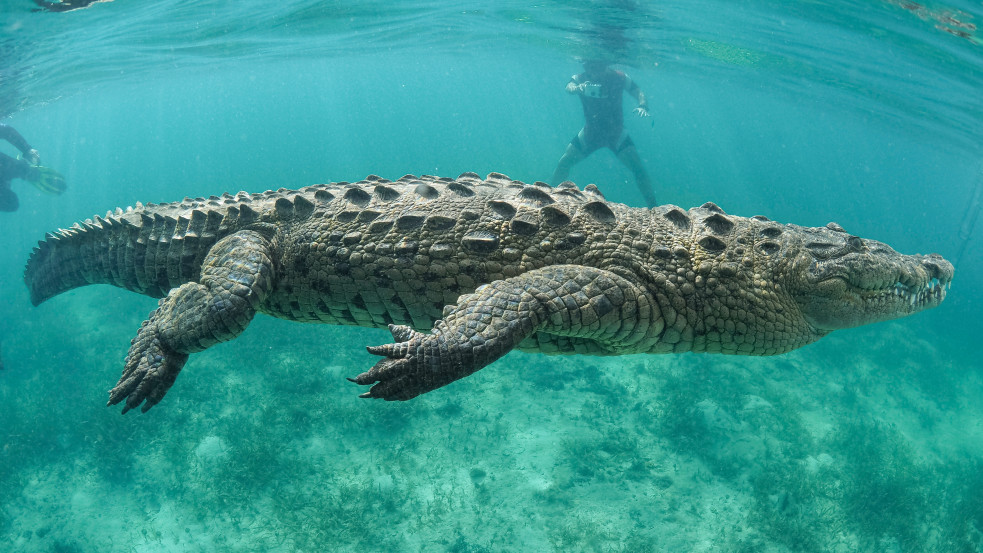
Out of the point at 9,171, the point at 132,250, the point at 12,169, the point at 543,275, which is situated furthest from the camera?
the point at 12,169

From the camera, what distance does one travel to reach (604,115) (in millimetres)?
18891

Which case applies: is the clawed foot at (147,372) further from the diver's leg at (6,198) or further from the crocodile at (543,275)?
the diver's leg at (6,198)

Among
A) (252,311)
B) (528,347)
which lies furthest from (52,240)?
(528,347)

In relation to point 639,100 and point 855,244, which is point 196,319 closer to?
point 855,244

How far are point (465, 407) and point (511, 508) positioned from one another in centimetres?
221

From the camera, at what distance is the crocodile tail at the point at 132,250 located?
158 inches

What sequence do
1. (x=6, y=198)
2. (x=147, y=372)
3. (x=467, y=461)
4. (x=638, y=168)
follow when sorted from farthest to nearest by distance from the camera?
(x=638, y=168) < (x=6, y=198) < (x=467, y=461) < (x=147, y=372)

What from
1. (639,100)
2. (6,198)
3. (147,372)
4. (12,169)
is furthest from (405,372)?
(12,169)

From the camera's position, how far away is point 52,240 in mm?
5008

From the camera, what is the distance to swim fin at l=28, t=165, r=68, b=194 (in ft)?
61.3

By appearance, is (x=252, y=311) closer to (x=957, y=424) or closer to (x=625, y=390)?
(x=625, y=390)

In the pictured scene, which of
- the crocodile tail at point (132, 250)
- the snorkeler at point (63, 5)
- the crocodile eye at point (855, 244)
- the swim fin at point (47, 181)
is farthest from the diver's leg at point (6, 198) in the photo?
the crocodile eye at point (855, 244)

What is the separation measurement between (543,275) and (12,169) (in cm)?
2282

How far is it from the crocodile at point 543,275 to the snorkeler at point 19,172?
A: 19872 mm
